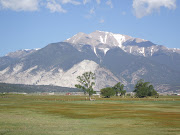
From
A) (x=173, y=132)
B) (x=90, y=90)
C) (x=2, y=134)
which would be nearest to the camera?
(x=2, y=134)

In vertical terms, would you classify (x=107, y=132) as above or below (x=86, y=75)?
below

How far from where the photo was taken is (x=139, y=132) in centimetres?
3794

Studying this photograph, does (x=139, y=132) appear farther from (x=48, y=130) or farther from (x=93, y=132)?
(x=48, y=130)

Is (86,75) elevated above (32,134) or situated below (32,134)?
above

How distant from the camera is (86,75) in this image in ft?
626

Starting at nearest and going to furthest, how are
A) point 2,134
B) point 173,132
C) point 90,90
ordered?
1. point 2,134
2. point 173,132
3. point 90,90

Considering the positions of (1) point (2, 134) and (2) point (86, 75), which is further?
(2) point (86, 75)

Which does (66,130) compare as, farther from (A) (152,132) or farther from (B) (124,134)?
(A) (152,132)

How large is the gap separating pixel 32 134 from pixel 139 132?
41.7 feet

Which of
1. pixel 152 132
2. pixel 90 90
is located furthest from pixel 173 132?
pixel 90 90

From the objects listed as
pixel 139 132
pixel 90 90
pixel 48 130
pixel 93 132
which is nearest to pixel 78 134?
pixel 93 132

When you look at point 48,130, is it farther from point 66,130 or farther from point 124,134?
point 124,134

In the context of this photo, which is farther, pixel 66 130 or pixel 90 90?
pixel 90 90

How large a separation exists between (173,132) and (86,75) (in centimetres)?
15360
